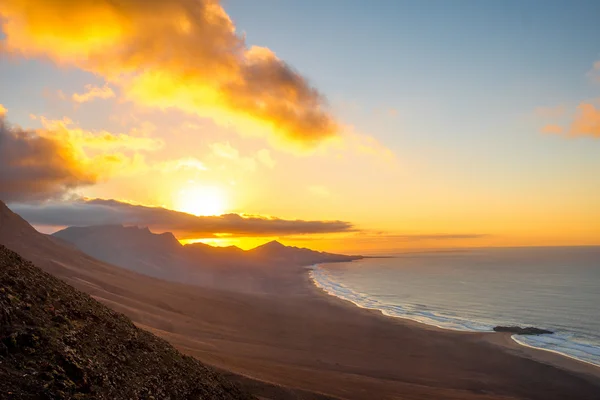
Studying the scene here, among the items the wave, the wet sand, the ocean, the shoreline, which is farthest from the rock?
the wet sand

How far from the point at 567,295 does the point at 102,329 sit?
106m

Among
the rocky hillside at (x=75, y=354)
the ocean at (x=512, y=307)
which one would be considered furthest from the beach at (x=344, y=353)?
Answer: the ocean at (x=512, y=307)

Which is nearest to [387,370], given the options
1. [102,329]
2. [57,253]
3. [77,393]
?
[102,329]

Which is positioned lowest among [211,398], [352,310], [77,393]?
[352,310]

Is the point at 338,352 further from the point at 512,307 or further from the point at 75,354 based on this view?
the point at 512,307

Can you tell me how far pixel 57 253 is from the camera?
7356cm

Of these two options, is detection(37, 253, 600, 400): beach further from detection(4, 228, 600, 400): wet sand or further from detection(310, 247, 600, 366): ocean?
detection(310, 247, 600, 366): ocean

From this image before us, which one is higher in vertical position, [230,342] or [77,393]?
[77,393]

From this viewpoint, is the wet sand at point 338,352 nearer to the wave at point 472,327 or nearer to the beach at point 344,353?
the beach at point 344,353

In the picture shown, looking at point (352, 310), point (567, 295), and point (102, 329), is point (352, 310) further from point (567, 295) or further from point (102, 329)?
A: point (102, 329)

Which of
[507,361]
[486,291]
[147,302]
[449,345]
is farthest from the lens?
[486,291]

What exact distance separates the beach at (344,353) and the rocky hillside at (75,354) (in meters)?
6.56

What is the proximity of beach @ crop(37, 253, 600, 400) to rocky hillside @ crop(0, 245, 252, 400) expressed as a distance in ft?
21.5

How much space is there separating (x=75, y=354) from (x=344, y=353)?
35575 millimetres
